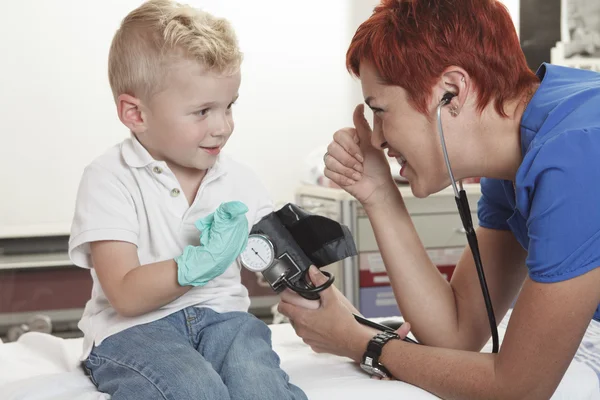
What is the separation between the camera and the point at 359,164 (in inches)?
63.1

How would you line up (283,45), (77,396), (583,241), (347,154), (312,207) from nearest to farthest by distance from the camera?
1. (583,241)
2. (77,396)
3. (347,154)
4. (312,207)
5. (283,45)

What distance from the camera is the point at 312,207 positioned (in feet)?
10.6

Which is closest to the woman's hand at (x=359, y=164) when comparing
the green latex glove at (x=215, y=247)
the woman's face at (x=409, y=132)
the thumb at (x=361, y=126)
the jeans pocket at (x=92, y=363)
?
the thumb at (x=361, y=126)

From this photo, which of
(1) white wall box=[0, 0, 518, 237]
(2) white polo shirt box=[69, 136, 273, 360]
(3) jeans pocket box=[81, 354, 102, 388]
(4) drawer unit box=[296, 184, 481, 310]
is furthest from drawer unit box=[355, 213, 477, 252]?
(3) jeans pocket box=[81, 354, 102, 388]

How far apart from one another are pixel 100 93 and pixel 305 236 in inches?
85.6

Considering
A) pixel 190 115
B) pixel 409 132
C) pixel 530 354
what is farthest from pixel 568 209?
pixel 190 115

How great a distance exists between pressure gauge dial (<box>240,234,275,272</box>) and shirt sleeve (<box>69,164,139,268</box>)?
20 cm

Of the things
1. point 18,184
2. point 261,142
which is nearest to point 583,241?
point 261,142

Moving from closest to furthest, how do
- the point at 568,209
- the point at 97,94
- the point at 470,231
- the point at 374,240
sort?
the point at 568,209
the point at 470,231
the point at 374,240
the point at 97,94

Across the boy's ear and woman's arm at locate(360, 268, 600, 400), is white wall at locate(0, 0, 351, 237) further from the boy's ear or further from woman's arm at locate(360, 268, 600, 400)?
woman's arm at locate(360, 268, 600, 400)

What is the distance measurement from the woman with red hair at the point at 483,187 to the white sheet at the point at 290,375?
43 mm

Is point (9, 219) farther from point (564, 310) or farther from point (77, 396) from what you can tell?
point (564, 310)

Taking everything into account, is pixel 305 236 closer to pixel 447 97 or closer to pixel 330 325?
pixel 330 325

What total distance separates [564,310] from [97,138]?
2.59 m
